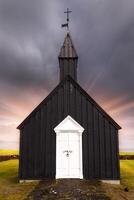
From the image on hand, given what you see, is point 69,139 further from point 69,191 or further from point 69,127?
point 69,191

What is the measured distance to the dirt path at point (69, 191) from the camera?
14219 millimetres

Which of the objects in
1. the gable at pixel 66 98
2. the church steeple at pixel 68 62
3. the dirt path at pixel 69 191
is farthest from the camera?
the church steeple at pixel 68 62

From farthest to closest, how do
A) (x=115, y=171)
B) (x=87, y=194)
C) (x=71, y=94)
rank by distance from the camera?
(x=71, y=94) → (x=115, y=171) → (x=87, y=194)

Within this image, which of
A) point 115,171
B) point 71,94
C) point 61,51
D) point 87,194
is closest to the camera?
point 87,194

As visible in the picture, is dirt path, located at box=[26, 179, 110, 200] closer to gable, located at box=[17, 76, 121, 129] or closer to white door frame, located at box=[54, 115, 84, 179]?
white door frame, located at box=[54, 115, 84, 179]

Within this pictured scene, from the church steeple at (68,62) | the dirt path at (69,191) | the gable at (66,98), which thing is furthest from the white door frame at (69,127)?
the church steeple at (68,62)

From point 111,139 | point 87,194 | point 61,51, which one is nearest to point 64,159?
point 111,139

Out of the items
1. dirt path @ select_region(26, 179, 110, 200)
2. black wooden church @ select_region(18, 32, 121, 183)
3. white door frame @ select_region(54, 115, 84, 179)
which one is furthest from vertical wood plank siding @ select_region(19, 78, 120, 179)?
dirt path @ select_region(26, 179, 110, 200)

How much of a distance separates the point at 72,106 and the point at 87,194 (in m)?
7.59

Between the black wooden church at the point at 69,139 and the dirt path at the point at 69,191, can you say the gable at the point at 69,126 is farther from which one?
the dirt path at the point at 69,191

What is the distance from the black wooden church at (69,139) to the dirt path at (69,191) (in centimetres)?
163

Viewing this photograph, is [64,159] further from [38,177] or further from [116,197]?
[116,197]

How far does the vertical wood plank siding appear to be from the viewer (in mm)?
19844

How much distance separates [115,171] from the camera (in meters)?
19.8
